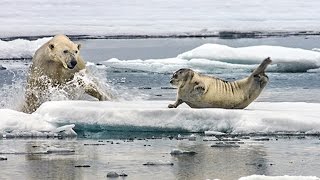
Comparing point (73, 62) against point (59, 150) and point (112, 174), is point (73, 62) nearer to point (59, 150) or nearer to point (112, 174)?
point (59, 150)

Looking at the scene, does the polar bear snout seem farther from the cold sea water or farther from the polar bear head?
the cold sea water

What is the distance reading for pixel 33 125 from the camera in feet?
29.1

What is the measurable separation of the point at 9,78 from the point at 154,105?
226 inches

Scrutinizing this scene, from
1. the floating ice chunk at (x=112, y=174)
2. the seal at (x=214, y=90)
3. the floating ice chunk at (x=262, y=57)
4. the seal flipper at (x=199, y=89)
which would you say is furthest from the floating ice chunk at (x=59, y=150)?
the floating ice chunk at (x=262, y=57)

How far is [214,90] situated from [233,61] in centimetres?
791

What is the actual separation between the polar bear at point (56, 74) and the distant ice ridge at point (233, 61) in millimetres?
5645

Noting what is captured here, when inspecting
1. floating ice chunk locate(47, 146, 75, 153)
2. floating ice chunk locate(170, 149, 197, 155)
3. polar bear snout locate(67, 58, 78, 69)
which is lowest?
floating ice chunk locate(47, 146, 75, 153)

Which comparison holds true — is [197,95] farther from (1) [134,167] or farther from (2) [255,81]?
(1) [134,167]

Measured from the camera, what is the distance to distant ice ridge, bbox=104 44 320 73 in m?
16.4

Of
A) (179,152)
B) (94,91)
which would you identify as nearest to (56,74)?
(94,91)

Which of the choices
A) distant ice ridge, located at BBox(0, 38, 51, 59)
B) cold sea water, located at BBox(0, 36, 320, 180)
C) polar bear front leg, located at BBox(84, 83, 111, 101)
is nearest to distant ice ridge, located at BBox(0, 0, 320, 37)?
distant ice ridge, located at BBox(0, 38, 51, 59)

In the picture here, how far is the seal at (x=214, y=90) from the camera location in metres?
9.41

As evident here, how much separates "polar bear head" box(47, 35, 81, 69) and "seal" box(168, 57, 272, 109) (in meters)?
1.55

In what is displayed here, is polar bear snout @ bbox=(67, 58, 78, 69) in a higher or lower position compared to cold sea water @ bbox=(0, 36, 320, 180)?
higher
